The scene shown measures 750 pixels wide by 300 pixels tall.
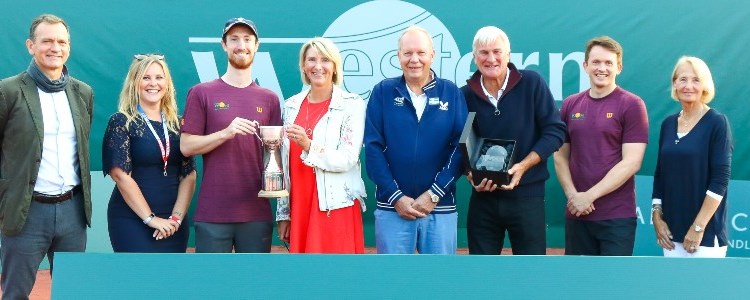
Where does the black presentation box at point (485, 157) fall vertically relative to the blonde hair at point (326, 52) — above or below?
below

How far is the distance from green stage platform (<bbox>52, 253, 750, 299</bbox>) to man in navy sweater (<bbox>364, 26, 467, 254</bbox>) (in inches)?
39.5

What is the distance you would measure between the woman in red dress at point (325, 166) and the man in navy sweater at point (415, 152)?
109 millimetres

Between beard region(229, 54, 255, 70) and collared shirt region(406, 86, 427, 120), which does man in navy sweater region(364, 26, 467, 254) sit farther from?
beard region(229, 54, 255, 70)

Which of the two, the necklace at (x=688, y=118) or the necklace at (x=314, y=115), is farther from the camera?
the necklace at (x=688, y=118)

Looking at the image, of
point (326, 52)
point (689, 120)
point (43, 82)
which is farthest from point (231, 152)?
point (689, 120)

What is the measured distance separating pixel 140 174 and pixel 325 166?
2.95 ft

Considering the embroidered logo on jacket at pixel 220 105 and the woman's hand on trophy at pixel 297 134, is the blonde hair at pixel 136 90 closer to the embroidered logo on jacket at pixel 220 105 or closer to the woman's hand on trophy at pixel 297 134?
the embroidered logo on jacket at pixel 220 105

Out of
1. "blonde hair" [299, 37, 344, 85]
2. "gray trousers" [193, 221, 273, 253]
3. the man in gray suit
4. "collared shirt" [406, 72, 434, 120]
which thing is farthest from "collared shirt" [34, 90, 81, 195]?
"collared shirt" [406, 72, 434, 120]

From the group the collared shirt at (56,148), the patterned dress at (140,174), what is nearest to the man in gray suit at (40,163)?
the collared shirt at (56,148)

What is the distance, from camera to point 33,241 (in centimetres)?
423

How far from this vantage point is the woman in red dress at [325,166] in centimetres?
436

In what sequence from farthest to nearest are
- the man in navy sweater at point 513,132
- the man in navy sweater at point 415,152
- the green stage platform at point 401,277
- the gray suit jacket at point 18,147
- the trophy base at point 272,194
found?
the man in navy sweater at point 513,132, the man in navy sweater at point 415,152, the trophy base at point 272,194, the gray suit jacket at point 18,147, the green stage platform at point 401,277

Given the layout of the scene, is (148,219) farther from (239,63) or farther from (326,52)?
(326,52)

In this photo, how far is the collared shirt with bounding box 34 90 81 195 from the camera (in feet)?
14.0
